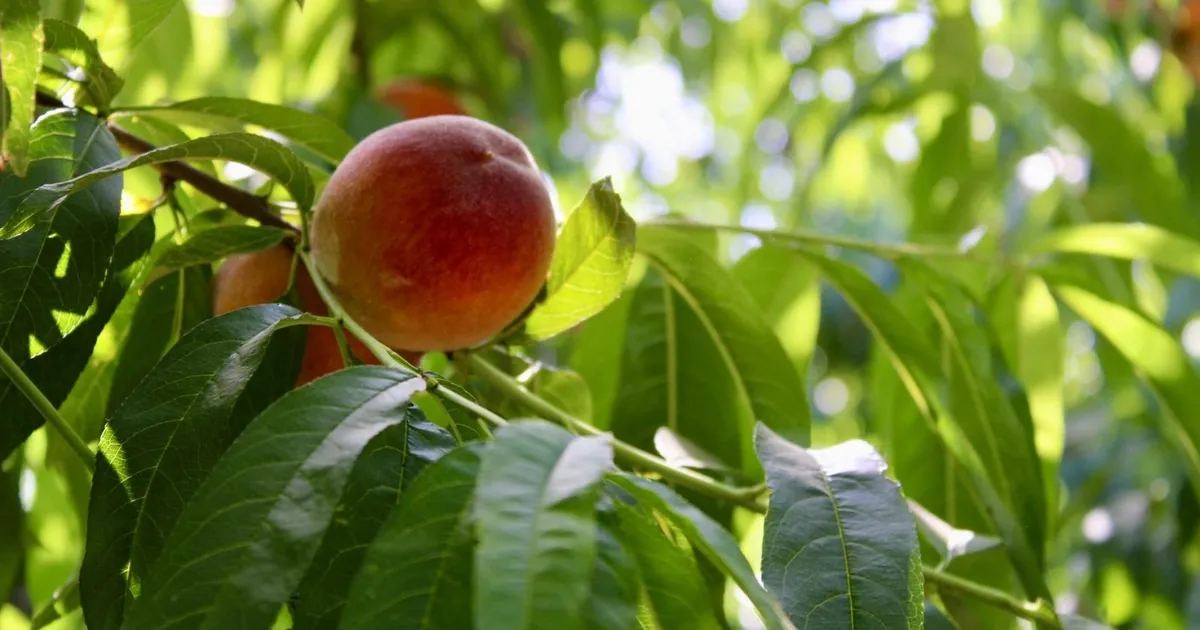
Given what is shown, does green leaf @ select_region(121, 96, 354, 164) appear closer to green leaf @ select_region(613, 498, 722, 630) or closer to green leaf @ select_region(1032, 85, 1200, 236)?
green leaf @ select_region(613, 498, 722, 630)

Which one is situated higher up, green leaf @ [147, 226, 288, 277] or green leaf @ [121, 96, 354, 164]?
green leaf @ [121, 96, 354, 164]

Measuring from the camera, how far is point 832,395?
3471 mm

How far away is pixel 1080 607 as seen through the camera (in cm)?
198

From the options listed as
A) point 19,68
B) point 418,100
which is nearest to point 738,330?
point 19,68

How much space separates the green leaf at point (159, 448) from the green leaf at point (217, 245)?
0.33 feet

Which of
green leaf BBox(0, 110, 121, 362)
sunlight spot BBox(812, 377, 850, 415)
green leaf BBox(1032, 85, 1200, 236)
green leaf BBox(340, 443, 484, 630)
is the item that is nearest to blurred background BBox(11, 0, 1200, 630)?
green leaf BBox(1032, 85, 1200, 236)

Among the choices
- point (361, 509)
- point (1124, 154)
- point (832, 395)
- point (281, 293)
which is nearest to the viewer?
point (361, 509)

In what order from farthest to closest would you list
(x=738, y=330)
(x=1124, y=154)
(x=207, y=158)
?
1. (x=1124, y=154)
2. (x=738, y=330)
3. (x=207, y=158)

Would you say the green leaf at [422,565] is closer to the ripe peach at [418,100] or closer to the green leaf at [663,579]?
the green leaf at [663,579]

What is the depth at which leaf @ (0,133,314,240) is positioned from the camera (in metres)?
0.54

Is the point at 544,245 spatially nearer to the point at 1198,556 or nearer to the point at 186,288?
the point at 186,288

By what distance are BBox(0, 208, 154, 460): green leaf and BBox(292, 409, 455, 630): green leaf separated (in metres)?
0.20

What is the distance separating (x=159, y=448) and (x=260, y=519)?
0.43 ft

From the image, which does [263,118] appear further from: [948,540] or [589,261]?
[948,540]
